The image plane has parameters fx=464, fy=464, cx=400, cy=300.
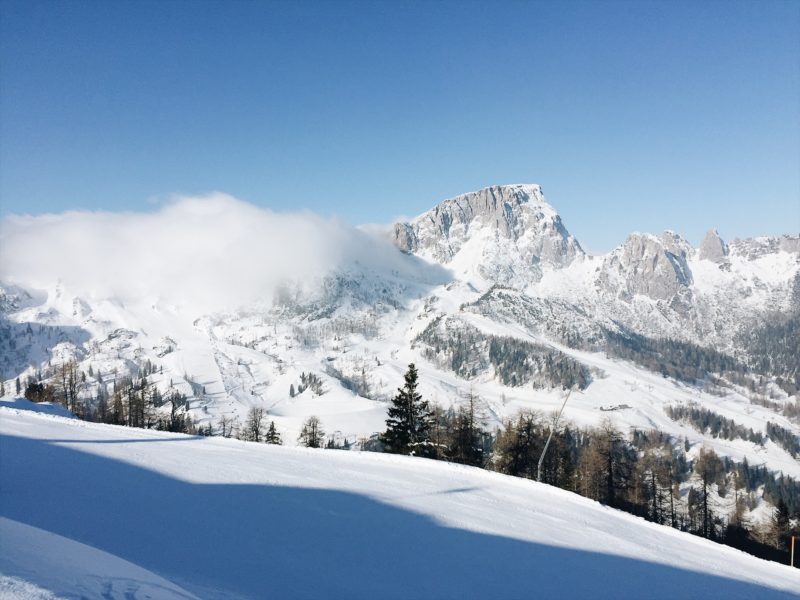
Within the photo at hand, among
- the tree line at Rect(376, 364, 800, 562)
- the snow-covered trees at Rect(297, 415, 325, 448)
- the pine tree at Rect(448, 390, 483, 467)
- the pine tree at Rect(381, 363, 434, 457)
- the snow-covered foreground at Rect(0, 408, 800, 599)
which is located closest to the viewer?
the snow-covered foreground at Rect(0, 408, 800, 599)

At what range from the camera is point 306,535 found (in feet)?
40.2

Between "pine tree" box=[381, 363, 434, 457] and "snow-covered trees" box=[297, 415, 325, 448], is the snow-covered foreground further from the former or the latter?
"snow-covered trees" box=[297, 415, 325, 448]

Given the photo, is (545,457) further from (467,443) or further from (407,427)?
(407,427)

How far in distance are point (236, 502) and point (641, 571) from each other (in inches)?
471

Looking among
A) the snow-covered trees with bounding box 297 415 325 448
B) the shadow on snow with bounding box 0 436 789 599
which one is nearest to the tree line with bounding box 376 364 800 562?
the snow-covered trees with bounding box 297 415 325 448

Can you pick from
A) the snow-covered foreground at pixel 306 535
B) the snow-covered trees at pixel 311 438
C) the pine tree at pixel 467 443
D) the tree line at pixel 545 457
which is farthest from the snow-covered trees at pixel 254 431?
the snow-covered foreground at pixel 306 535

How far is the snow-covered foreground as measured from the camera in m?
8.60

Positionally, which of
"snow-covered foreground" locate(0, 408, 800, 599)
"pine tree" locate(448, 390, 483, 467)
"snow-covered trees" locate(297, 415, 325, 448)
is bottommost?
"snow-covered trees" locate(297, 415, 325, 448)

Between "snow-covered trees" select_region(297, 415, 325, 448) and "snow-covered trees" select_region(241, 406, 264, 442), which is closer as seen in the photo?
"snow-covered trees" select_region(297, 415, 325, 448)

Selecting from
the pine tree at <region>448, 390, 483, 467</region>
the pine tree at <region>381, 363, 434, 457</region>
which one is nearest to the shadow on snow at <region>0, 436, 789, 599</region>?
the pine tree at <region>381, 363, 434, 457</region>

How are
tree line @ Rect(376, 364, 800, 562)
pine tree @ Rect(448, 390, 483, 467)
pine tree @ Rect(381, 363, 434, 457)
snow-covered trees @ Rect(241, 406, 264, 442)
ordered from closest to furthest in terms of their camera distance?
pine tree @ Rect(381, 363, 434, 457) < tree line @ Rect(376, 364, 800, 562) < pine tree @ Rect(448, 390, 483, 467) < snow-covered trees @ Rect(241, 406, 264, 442)

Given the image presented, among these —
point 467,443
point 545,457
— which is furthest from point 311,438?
point 545,457

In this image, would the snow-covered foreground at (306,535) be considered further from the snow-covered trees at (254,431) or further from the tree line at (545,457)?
the snow-covered trees at (254,431)

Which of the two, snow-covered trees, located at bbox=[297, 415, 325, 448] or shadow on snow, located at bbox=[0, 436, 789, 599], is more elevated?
shadow on snow, located at bbox=[0, 436, 789, 599]
